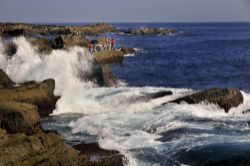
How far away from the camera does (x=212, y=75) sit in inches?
1779

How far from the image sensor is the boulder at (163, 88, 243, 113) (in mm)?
24188

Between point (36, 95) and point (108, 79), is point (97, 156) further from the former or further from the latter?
point (108, 79)

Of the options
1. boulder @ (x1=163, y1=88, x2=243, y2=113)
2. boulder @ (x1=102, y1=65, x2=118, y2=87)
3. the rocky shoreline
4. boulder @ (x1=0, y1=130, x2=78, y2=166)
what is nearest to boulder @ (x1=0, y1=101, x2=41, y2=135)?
the rocky shoreline

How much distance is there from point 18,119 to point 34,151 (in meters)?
4.32

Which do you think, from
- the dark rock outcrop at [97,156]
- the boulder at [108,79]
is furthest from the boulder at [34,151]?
Answer: the boulder at [108,79]

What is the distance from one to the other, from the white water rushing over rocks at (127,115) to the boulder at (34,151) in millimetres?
2594

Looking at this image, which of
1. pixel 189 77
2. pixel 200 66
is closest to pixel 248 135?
pixel 189 77

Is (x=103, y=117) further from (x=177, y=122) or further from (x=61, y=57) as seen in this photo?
(x=61, y=57)

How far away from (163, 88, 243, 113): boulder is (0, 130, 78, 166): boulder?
1112 cm

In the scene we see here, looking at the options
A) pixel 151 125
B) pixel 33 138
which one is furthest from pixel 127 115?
pixel 33 138

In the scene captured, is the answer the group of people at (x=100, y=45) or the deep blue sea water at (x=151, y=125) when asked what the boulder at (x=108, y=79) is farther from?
the group of people at (x=100, y=45)

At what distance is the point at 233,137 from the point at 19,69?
18440 millimetres

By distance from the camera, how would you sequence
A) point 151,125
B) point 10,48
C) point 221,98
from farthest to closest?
point 10,48
point 221,98
point 151,125

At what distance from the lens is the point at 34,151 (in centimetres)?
1373
